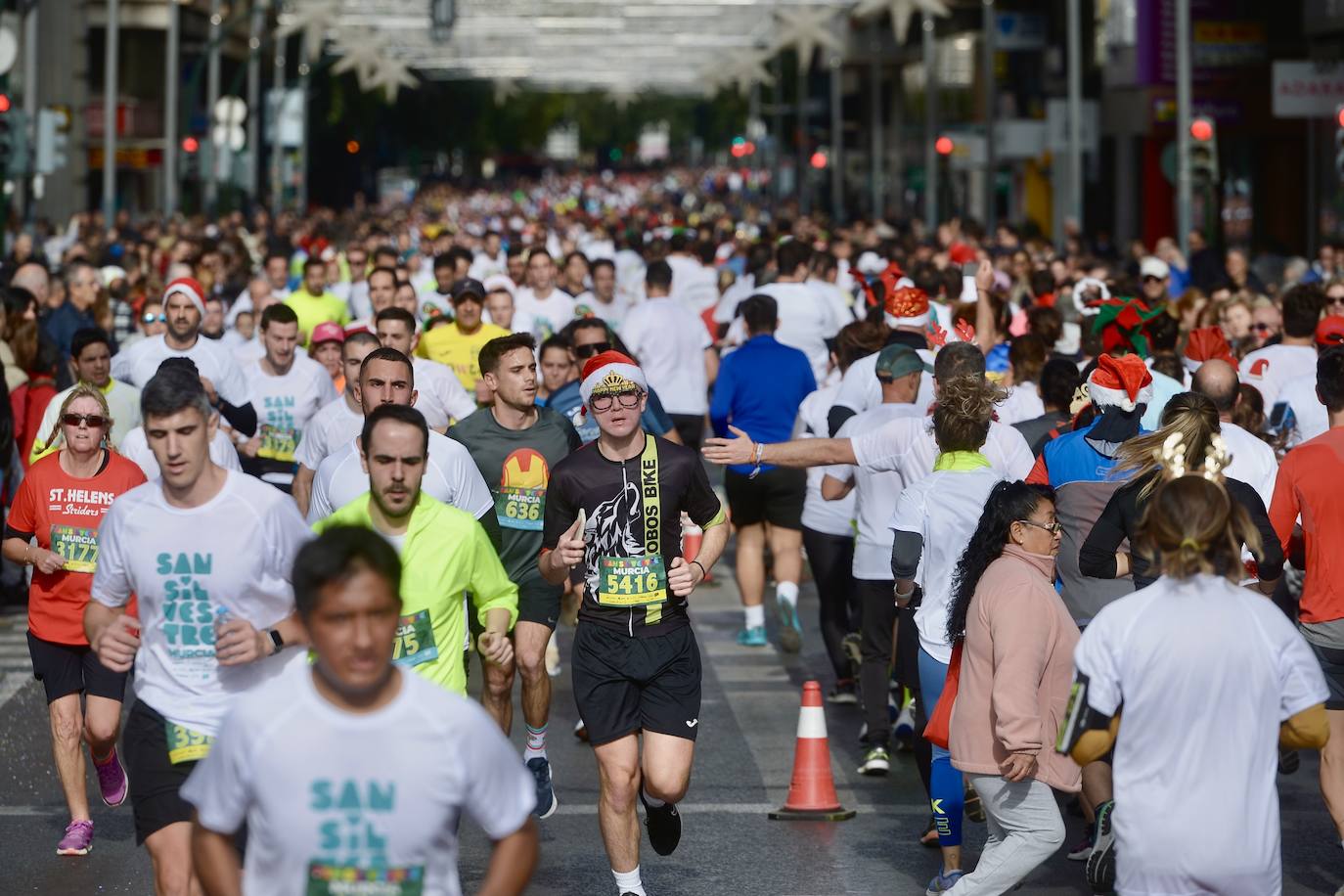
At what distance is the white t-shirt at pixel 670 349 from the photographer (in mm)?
16359

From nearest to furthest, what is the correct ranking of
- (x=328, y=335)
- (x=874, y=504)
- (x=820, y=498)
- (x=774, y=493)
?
(x=874, y=504), (x=820, y=498), (x=774, y=493), (x=328, y=335)

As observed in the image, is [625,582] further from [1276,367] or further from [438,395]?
[1276,367]

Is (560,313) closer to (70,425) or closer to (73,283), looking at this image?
(73,283)

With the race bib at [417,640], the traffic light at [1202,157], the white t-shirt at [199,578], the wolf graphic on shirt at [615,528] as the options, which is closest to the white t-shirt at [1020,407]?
the wolf graphic on shirt at [615,528]

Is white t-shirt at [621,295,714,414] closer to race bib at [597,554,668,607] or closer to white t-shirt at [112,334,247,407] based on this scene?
white t-shirt at [112,334,247,407]

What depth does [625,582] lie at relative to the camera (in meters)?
8.23

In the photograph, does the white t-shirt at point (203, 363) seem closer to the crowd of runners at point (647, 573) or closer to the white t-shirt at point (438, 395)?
the crowd of runners at point (647, 573)

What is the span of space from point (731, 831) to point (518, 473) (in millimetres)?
1624

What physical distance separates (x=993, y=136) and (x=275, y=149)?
22.0 meters

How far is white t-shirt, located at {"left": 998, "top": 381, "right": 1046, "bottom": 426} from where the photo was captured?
1170 cm

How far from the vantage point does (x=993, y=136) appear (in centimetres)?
4641

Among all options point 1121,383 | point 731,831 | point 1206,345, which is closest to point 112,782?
point 731,831

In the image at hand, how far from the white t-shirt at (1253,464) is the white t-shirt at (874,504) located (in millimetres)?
1516

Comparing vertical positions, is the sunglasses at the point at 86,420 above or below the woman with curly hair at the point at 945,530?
above
